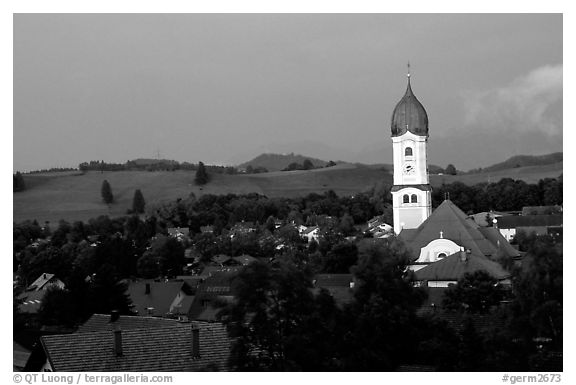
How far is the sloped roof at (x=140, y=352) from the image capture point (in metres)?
20.3

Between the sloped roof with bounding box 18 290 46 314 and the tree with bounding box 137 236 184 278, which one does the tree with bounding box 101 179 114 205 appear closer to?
the tree with bounding box 137 236 184 278

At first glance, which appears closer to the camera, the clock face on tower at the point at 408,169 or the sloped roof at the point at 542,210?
the clock face on tower at the point at 408,169

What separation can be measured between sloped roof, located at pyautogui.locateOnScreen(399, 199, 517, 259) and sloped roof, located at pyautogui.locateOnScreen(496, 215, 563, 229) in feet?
118

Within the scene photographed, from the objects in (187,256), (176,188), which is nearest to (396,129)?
(187,256)

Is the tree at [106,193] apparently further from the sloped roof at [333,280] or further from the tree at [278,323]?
the tree at [278,323]

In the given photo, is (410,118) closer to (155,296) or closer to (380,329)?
(155,296)

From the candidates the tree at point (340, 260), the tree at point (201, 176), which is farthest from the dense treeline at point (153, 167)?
the tree at point (340, 260)

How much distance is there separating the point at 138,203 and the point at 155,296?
60.2 m

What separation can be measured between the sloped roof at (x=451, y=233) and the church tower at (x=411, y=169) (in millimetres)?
8110

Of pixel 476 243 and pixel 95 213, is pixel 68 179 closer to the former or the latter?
pixel 95 213

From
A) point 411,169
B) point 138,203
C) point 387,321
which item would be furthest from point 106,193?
point 387,321

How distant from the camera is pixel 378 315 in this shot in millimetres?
21922
